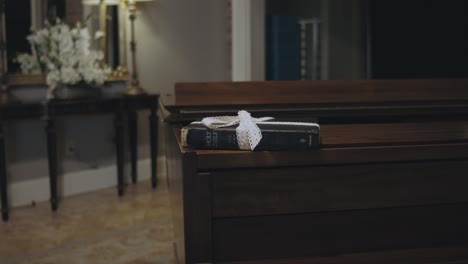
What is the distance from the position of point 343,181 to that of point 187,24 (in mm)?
3620

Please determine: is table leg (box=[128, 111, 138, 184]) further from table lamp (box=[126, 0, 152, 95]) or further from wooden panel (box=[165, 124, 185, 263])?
wooden panel (box=[165, 124, 185, 263])

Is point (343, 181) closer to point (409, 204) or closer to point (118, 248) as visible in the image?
point (409, 204)

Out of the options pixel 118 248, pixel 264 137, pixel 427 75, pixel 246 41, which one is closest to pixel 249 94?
pixel 264 137

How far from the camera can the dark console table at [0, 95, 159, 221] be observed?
3.48 meters

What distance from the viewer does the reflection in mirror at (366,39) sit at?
338 cm

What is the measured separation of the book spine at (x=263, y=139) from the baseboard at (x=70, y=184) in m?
2.83

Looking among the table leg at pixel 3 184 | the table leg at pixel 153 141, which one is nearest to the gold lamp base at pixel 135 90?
the table leg at pixel 153 141

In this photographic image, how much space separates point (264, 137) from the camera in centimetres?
134

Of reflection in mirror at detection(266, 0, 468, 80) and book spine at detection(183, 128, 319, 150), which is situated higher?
reflection in mirror at detection(266, 0, 468, 80)

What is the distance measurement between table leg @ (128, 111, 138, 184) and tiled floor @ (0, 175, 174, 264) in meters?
0.31

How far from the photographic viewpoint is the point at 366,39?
404 cm

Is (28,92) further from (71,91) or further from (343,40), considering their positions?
(343,40)

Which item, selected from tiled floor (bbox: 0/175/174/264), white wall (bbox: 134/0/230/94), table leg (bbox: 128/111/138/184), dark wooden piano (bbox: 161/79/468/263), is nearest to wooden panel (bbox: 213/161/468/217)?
dark wooden piano (bbox: 161/79/468/263)

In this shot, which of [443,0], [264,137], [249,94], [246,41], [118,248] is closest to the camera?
[264,137]
